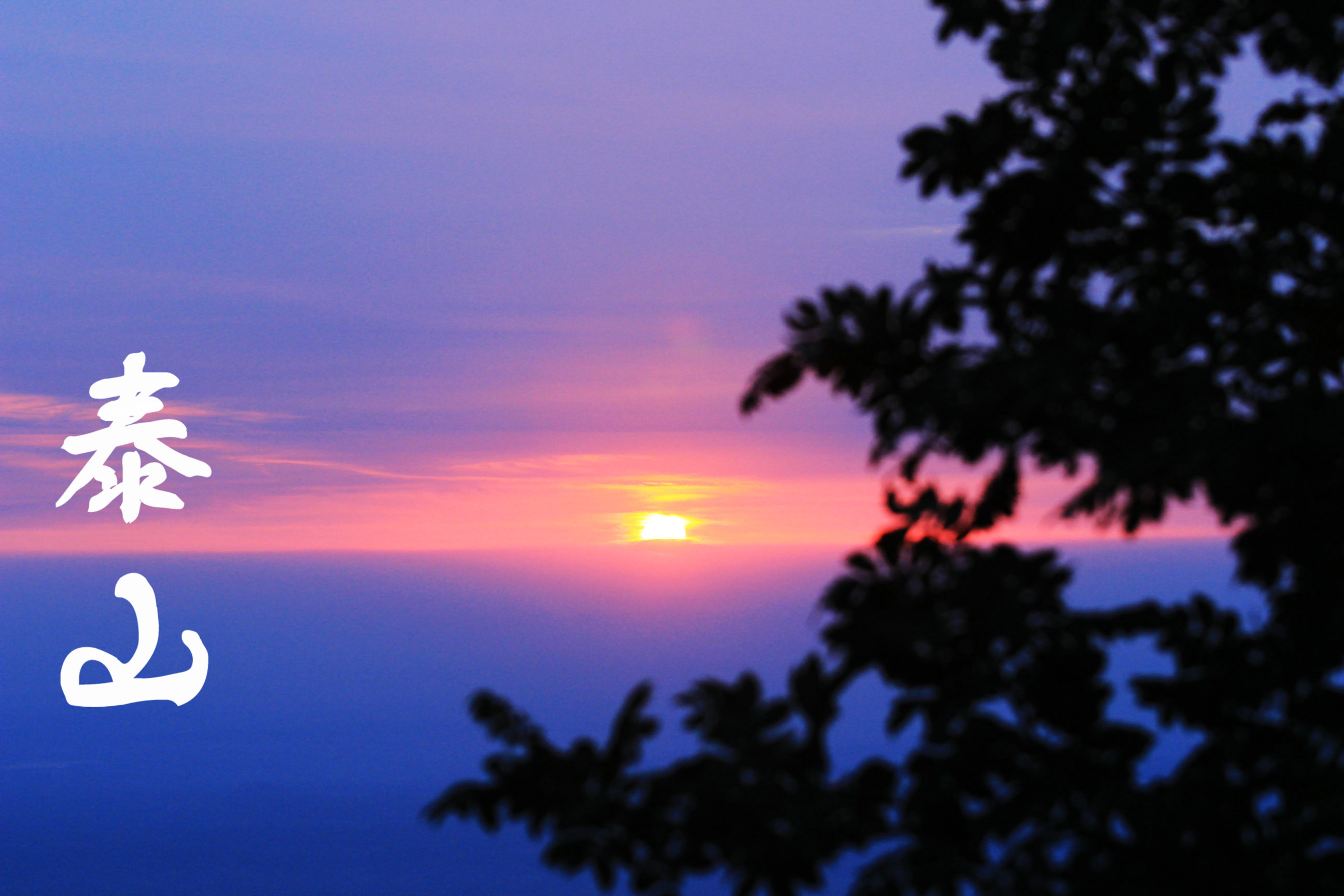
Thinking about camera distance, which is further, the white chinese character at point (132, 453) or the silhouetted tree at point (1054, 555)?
the white chinese character at point (132, 453)

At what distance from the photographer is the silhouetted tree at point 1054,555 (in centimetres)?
510

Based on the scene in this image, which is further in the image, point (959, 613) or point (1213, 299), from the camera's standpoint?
point (1213, 299)

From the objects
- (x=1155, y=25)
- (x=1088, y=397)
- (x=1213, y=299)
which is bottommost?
(x=1088, y=397)

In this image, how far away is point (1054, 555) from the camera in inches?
215

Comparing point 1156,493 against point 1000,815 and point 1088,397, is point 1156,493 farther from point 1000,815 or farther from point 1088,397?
point 1000,815

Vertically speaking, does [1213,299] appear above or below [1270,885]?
above

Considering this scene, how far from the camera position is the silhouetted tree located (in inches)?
201

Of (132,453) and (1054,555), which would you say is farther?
(132,453)

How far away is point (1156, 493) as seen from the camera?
5508mm

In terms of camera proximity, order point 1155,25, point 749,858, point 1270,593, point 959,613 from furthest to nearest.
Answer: point 1155,25 → point 1270,593 → point 959,613 → point 749,858

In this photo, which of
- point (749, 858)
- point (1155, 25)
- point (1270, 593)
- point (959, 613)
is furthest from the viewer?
point (1155, 25)

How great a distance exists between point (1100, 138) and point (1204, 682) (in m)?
2.41

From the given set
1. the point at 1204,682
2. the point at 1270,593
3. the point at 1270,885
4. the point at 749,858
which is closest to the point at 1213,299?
the point at 1270,593

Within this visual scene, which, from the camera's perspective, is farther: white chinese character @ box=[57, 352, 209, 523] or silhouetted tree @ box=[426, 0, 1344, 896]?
white chinese character @ box=[57, 352, 209, 523]
